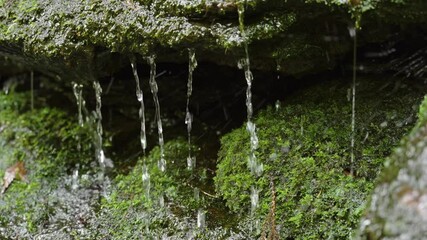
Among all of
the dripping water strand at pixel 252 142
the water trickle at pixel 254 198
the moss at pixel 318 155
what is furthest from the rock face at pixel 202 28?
the water trickle at pixel 254 198

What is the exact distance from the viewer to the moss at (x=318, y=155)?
3.08 m

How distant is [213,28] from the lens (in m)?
3.18

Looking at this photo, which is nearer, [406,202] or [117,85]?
[406,202]

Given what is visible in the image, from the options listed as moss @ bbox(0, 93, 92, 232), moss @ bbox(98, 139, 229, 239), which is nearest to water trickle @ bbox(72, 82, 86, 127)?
moss @ bbox(0, 93, 92, 232)

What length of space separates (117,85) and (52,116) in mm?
947

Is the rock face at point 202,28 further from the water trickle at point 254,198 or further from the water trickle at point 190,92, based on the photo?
the water trickle at point 254,198

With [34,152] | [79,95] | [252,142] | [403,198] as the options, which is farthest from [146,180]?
[403,198]

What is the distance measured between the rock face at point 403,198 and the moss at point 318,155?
3.23 feet

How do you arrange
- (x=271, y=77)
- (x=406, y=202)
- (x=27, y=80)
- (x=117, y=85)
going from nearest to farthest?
(x=406, y=202) < (x=271, y=77) < (x=117, y=85) < (x=27, y=80)

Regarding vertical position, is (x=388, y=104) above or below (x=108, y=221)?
above

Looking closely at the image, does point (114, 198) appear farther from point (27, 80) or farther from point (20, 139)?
point (27, 80)

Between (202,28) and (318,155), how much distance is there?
117cm

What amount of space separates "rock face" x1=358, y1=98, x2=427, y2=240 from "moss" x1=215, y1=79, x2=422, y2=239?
98 cm

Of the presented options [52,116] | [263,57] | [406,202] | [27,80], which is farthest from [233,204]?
[27,80]
